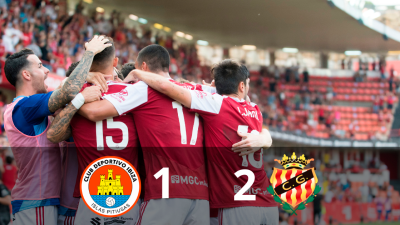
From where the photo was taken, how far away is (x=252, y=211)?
9.61ft

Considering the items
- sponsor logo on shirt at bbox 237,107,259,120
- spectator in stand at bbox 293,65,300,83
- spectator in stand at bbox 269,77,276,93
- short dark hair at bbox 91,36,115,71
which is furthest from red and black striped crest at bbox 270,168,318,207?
spectator in stand at bbox 293,65,300,83

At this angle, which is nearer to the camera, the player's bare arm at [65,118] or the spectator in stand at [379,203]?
the player's bare arm at [65,118]

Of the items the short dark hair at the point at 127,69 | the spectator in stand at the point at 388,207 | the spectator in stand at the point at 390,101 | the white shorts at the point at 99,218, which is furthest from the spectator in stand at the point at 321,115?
the white shorts at the point at 99,218

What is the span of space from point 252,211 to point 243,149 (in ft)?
A: 1.70

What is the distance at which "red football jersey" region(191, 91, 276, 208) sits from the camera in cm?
292

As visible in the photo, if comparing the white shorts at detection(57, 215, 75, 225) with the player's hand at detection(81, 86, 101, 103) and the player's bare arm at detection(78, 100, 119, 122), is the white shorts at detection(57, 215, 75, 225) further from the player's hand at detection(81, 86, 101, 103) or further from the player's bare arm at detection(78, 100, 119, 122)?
the player's hand at detection(81, 86, 101, 103)

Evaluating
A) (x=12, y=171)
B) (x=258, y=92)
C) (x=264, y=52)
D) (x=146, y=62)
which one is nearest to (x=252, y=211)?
(x=146, y=62)

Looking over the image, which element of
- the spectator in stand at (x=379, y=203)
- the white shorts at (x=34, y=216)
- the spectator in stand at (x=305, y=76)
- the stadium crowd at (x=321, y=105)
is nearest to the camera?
the white shorts at (x=34, y=216)

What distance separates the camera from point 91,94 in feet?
8.95

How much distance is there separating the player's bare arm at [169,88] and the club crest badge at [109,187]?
0.65m

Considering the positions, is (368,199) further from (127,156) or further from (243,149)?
(127,156)

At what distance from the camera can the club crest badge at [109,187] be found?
2.79 m

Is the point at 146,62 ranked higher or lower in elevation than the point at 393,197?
higher

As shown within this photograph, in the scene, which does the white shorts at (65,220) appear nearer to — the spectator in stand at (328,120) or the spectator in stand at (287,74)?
the spectator in stand at (328,120)
